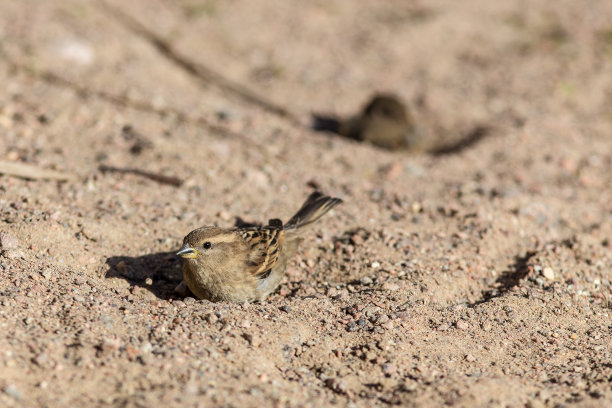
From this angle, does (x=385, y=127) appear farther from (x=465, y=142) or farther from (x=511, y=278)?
(x=511, y=278)

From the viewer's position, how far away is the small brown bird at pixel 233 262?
5.40m

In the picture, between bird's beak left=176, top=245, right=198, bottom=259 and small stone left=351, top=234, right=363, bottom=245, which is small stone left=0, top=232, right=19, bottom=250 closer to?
bird's beak left=176, top=245, right=198, bottom=259

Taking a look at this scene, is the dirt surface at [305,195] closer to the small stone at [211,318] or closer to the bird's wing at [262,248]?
the small stone at [211,318]

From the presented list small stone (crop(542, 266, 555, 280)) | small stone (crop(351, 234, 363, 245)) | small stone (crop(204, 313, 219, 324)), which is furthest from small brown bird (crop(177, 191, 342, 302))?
small stone (crop(542, 266, 555, 280))

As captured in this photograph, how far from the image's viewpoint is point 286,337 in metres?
4.80

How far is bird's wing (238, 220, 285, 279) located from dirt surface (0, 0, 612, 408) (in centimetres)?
30

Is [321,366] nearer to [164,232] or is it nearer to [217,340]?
[217,340]

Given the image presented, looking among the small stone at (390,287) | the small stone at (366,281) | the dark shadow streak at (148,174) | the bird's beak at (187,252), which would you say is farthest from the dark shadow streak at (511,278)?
the dark shadow streak at (148,174)

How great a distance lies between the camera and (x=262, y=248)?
18.7ft

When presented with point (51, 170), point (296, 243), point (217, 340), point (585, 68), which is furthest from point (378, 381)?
point (585, 68)

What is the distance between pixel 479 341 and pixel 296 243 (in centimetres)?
189

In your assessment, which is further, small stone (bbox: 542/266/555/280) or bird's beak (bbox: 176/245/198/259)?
small stone (bbox: 542/266/555/280)

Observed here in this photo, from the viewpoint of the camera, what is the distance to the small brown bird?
5402mm

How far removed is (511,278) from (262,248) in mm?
2133
